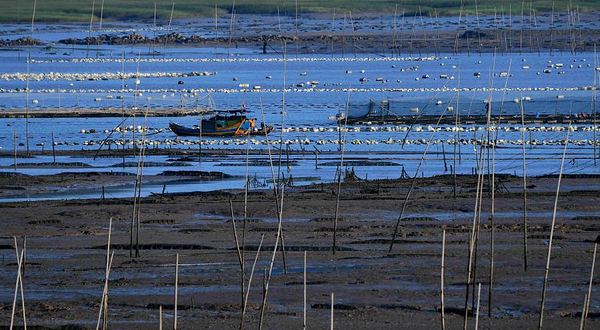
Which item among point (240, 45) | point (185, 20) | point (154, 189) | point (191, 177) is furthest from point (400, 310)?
point (185, 20)

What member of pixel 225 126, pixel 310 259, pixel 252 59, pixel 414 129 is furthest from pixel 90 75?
pixel 310 259

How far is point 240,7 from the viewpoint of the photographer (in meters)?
152

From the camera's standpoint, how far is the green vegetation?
143500mm

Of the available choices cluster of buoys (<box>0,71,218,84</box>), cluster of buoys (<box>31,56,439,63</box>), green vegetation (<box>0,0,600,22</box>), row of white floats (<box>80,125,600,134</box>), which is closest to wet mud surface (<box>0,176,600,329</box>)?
row of white floats (<box>80,125,600,134</box>)

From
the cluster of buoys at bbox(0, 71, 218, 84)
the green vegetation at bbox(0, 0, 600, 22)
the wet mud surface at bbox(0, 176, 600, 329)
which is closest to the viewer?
the wet mud surface at bbox(0, 176, 600, 329)

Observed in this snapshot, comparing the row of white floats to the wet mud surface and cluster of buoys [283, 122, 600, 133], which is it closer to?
cluster of buoys [283, 122, 600, 133]

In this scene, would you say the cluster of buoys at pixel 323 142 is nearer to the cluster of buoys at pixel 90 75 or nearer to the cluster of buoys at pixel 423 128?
the cluster of buoys at pixel 423 128

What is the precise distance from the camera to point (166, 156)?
111 ft

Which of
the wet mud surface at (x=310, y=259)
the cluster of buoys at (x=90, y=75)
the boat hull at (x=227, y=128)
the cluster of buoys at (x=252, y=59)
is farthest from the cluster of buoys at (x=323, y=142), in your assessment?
the cluster of buoys at (x=252, y=59)

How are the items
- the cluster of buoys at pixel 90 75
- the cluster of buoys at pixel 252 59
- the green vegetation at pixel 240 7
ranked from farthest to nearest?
the green vegetation at pixel 240 7
the cluster of buoys at pixel 252 59
the cluster of buoys at pixel 90 75

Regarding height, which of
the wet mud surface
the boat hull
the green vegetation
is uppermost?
the green vegetation

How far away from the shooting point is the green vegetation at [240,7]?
471ft

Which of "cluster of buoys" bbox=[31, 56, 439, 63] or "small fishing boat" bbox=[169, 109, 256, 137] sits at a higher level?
"small fishing boat" bbox=[169, 109, 256, 137]

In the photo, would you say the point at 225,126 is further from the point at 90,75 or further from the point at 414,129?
the point at 90,75
